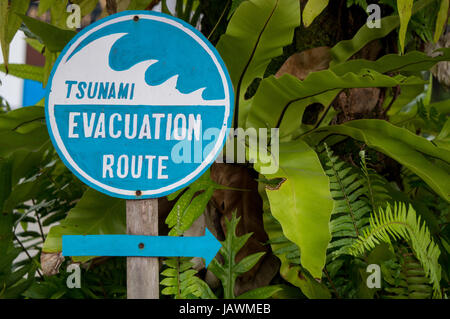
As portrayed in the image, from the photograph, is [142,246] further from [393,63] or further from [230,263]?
[393,63]

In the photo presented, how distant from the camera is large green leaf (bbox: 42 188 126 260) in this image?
76cm

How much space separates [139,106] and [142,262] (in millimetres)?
229

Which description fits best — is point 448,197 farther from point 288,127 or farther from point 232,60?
point 232,60

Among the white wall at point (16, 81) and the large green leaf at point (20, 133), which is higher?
the white wall at point (16, 81)

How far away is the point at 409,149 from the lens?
75cm

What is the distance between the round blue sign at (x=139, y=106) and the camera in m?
0.60

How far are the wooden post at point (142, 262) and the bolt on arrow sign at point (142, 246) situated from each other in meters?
0.01

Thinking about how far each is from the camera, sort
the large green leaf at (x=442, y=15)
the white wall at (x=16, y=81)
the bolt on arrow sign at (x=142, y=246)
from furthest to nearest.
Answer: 1. the white wall at (x=16, y=81)
2. the large green leaf at (x=442, y=15)
3. the bolt on arrow sign at (x=142, y=246)

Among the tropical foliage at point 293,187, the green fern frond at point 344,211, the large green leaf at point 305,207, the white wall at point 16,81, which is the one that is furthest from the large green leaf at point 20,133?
the white wall at point 16,81

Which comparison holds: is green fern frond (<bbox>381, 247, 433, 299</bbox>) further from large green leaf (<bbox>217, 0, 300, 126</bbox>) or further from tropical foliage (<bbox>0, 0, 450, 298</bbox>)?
large green leaf (<bbox>217, 0, 300, 126</bbox>)

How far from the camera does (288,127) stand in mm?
862

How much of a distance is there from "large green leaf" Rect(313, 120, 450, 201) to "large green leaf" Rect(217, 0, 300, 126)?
20 cm

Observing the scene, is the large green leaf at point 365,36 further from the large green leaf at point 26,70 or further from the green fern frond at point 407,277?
the large green leaf at point 26,70

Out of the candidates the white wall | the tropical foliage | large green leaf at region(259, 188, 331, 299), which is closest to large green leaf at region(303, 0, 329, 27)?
the tropical foliage
